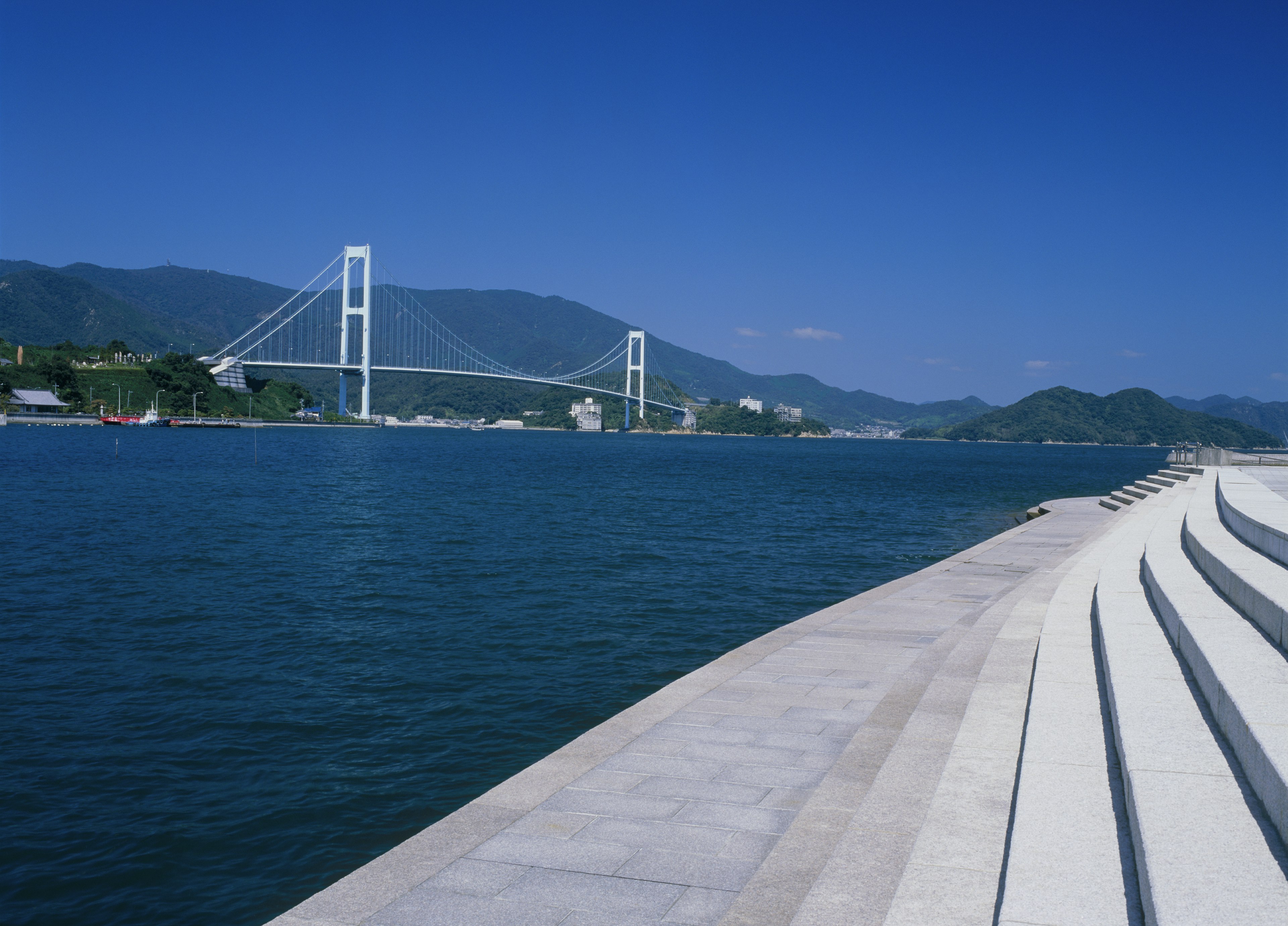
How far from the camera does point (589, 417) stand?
443ft

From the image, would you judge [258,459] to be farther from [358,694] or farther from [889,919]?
[889,919]

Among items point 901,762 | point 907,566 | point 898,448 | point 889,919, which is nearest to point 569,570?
point 907,566

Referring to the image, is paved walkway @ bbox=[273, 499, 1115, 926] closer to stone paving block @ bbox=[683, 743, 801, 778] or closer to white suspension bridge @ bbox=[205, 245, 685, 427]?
stone paving block @ bbox=[683, 743, 801, 778]

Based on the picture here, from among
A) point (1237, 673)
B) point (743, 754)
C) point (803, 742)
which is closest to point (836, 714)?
point (803, 742)

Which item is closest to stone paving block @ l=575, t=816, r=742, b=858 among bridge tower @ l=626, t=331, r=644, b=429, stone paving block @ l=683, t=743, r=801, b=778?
stone paving block @ l=683, t=743, r=801, b=778

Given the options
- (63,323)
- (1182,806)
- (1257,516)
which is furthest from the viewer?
(63,323)

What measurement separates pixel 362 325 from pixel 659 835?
9605 cm

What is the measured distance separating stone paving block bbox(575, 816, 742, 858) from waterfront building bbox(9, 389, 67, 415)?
99225 mm

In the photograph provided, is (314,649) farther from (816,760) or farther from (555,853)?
(555,853)

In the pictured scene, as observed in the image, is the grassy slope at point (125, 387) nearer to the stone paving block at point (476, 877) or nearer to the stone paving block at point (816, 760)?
the stone paving block at point (816, 760)

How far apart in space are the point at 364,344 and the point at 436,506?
69044mm

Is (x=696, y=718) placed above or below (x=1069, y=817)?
below

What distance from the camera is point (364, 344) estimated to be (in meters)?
86.9

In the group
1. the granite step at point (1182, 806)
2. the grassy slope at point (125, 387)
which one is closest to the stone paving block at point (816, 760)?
the granite step at point (1182, 806)
